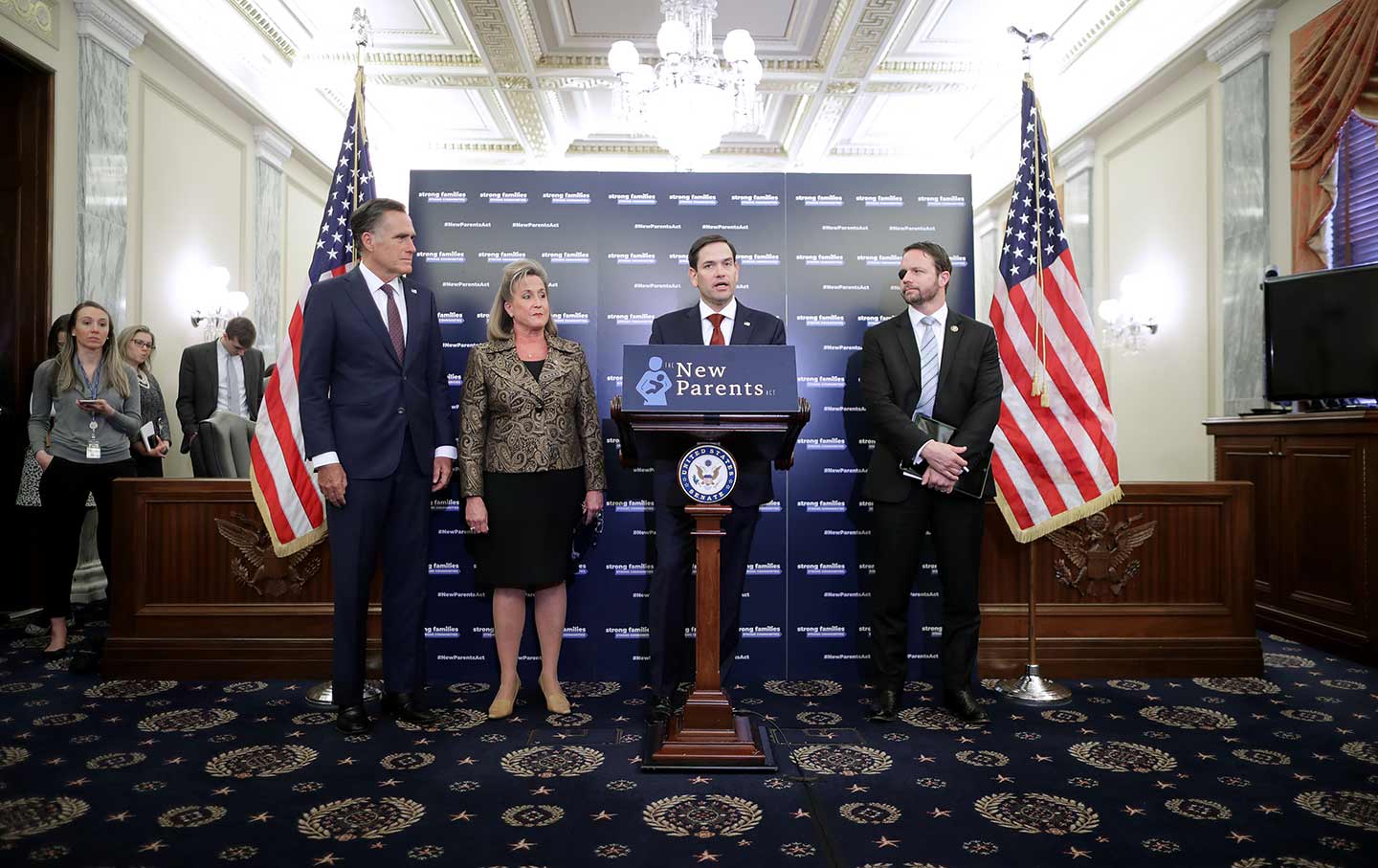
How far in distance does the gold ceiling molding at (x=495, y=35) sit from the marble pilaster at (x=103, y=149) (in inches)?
95.2

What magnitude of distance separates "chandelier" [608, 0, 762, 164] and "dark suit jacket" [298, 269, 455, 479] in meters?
4.13

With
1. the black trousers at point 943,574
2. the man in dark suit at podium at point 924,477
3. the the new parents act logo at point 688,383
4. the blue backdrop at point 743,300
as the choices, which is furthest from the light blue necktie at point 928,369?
the the new parents act logo at point 688,383

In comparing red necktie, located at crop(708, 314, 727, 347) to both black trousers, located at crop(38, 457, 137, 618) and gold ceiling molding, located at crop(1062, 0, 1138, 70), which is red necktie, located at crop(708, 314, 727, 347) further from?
gold ceiling molding, located at crop(1062, 0, 1138, 70)

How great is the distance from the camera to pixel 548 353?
10.1ft

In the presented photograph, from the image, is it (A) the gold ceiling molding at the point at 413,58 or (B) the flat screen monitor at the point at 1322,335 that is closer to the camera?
(B) the flat screen monitor at the point at 1322,335

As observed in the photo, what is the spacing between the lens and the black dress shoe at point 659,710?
2.92 metres

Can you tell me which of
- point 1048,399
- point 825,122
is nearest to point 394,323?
point 1048,399

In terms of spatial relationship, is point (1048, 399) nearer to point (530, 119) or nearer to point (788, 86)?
point (788, 86)

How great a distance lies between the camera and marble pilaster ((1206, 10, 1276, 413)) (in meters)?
5.26

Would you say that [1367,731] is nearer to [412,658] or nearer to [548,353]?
A: [548,353]

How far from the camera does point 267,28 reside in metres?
6.70

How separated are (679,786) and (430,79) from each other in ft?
25.0

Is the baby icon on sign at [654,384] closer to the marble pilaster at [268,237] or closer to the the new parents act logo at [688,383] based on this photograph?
the the new parents act logo at [688,383]

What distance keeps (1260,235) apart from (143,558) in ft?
21.8
